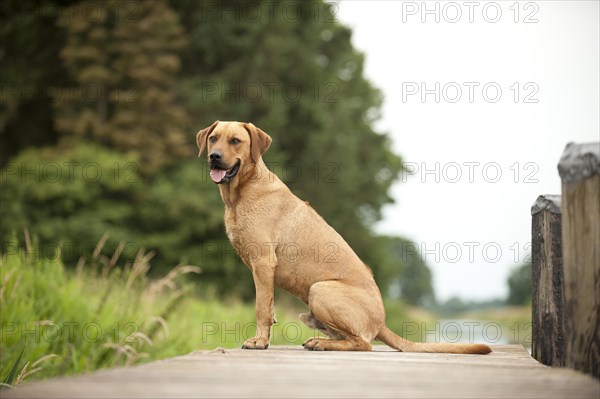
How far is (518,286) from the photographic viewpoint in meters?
60.4

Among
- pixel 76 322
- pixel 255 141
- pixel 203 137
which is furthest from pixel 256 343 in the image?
pixel 76 322

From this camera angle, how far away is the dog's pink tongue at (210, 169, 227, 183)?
16.9 ft

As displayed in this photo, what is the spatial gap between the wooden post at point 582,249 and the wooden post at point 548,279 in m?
1.07

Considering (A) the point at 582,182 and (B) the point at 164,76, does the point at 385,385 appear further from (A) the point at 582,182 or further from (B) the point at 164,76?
(B) the point at 164,76

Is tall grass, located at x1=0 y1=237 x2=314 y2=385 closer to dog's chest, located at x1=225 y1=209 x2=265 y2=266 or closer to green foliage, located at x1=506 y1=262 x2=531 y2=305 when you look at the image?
dog's chest, located at x1=225 y1=209 x2=265 y2=266

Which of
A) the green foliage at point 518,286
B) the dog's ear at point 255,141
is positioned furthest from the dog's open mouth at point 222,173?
the green foliage at point 518,286

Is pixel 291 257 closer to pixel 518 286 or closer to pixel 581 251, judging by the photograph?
pixel 581 251

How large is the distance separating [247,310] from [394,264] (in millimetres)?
11553

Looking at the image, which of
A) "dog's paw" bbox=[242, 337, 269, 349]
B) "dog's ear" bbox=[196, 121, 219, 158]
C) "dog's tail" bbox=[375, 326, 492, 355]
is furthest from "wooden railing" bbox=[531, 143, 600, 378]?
"dog's ear" bbox=[196, 121, 219, 158]

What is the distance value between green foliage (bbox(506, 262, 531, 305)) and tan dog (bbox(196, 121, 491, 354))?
52332mm

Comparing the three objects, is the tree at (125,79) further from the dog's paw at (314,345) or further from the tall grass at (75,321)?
the dog's paw at (314,345)

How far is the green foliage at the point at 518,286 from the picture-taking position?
184ft

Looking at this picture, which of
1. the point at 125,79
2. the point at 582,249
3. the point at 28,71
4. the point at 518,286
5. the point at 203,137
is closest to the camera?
the point at 582,249

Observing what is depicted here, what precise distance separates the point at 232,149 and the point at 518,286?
5912 cm
